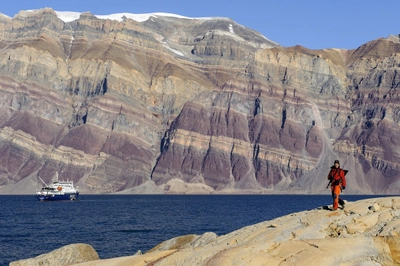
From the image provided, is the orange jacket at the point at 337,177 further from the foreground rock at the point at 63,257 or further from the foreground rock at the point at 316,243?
the foreground rock at the point at 63,257

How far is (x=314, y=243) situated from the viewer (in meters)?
26.9

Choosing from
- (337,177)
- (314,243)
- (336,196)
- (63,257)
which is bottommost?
(63,257)

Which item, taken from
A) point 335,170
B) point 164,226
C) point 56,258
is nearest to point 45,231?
point 164,226

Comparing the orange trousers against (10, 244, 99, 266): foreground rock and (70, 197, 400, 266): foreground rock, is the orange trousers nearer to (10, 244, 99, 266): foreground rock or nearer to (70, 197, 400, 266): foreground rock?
(70, 197, 400, 266): foreground rock

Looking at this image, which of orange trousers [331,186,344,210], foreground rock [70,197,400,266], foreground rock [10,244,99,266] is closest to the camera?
foreground rock [70,197,400,266]

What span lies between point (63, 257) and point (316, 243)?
2121 cm

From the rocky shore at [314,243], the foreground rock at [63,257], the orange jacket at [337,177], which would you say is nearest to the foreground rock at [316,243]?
the rocky shore at [314,243]

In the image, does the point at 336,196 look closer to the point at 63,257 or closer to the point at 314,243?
the point at 314,243

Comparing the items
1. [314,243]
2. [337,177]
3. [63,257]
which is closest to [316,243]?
[314,243]

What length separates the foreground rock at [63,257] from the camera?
139 feet

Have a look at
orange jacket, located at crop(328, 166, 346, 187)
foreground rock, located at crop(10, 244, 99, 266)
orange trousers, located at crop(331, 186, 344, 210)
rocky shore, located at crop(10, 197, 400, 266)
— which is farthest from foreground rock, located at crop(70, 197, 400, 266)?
foreground rock, located at crop(10, 244, 99, 266)

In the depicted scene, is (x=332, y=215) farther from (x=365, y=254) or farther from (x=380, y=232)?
(x=365, y=254)

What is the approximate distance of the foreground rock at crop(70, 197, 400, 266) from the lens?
25.8 metres

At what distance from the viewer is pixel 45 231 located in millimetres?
100625
